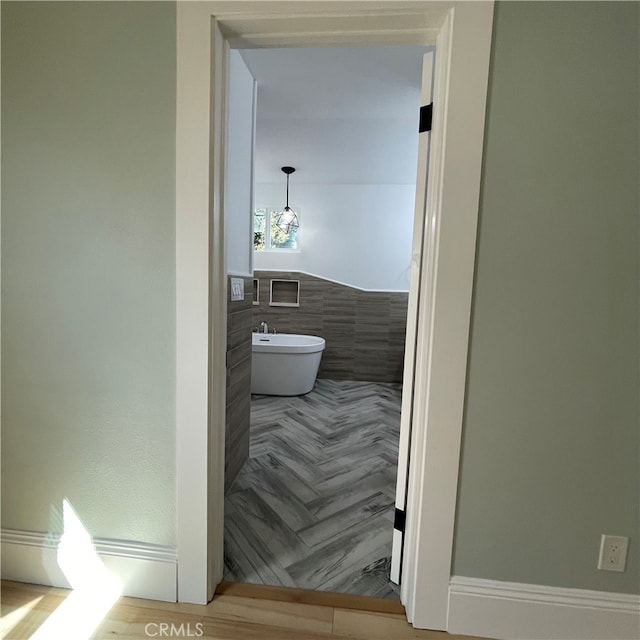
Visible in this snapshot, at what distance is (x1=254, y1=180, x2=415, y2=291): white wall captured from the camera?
4797 mm

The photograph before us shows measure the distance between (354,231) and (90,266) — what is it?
4.09 m

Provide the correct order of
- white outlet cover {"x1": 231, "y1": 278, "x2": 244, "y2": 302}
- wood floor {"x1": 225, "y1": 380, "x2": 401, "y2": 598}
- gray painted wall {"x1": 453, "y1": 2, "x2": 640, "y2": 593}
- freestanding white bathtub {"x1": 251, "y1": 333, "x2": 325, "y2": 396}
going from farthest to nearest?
freestanding white bathtub {"x1": 251, "y1": 333, "x2": 325, "y2": 396} < white outlet cover {"x1": 231, "y1": 278, "x2": 244, "y2": 302} < wood floor {"x1": 225, "y1": 380, "x2": 401, "y2": 598} < gray painted wall {"x1": 453, "y1": 2, "x2": 640, "y2": 593}

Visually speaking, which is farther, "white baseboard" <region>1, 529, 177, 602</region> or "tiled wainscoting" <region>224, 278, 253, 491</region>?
"tiled wainscoting" <region>224, 278, 253, 491</region>

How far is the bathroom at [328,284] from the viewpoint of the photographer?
68.0 inches

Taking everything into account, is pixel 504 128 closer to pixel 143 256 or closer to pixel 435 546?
pixel 143 256

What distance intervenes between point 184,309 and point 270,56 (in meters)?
1.53

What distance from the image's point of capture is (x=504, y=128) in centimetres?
104

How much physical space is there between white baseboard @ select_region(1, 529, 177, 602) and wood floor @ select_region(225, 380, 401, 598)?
0.92 ft

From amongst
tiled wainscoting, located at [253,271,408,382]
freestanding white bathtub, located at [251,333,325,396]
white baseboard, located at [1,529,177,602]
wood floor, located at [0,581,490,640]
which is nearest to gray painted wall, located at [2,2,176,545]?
white baseboard, located at [1,529,177,602]

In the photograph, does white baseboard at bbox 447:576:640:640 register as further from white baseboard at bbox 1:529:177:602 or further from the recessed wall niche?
the recessed wall niche

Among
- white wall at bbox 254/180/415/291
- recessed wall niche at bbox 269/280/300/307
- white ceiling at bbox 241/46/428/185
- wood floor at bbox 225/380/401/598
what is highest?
white ceiling at bbox 241/46/428/185

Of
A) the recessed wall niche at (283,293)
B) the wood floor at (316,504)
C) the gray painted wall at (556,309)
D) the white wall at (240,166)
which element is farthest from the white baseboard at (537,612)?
the recessed wall niche at (283,293)

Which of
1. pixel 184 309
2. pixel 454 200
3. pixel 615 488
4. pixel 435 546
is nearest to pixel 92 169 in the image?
pixel 184 309

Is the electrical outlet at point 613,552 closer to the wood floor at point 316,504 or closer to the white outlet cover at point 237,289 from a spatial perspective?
the wood floor at point 316,504
